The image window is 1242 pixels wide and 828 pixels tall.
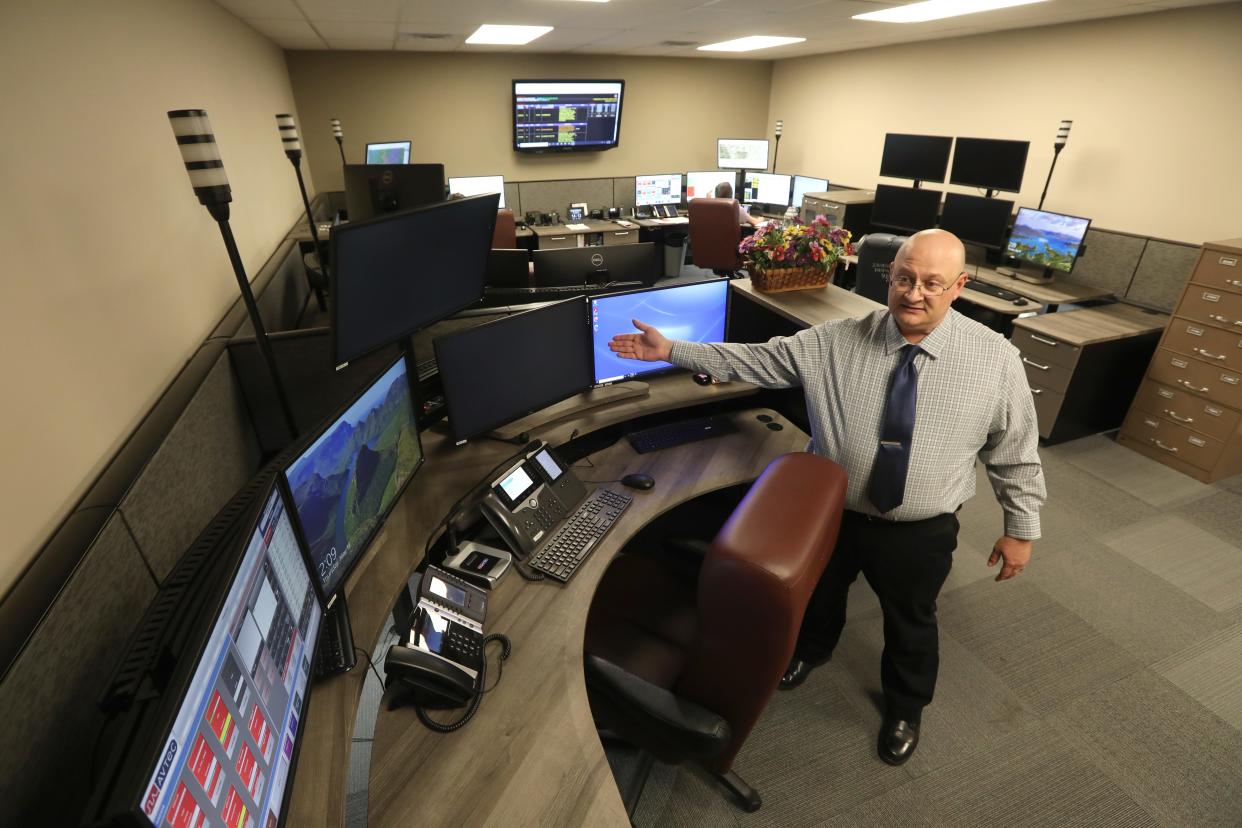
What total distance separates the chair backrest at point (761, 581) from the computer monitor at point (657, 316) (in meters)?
0.93

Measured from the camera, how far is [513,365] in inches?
67.7

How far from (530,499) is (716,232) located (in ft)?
12.7

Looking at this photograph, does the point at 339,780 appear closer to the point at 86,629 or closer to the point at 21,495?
the point at 86,629

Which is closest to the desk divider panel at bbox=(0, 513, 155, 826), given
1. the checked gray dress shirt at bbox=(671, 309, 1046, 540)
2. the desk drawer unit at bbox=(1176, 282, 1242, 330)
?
the checked gray dress shirt at bbox=(671, 309, 1046, 540)

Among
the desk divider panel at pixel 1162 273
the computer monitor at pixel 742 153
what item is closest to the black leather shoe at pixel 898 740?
the desk divider panel at pixel 1162 273

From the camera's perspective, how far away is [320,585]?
102 centimetres

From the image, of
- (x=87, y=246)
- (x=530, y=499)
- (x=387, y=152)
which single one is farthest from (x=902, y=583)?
(x=387, y=152)

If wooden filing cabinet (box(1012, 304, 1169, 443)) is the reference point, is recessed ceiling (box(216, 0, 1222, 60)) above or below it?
above

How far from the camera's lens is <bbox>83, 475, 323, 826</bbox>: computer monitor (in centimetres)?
51

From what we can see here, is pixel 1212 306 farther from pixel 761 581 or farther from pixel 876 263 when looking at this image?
pixel 761 581

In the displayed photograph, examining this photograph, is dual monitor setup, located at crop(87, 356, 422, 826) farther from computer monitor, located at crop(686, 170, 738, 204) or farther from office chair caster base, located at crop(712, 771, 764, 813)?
computer monitor, located at crop(686, 170, 738, 204)

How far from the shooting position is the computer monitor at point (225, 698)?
0.51 meters

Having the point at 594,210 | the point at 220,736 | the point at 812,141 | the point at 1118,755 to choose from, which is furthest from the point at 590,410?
the point at 812,141

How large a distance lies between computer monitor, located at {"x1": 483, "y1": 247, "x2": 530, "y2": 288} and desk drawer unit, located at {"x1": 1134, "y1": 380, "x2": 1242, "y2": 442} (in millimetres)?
3360
